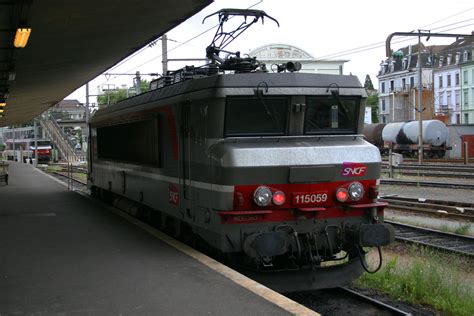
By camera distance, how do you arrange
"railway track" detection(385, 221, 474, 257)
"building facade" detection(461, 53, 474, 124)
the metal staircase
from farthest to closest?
"building facade" detection(461, 53, 474, 124)
the metal staircase
"railway track" detection(385, 221, 474, 257)

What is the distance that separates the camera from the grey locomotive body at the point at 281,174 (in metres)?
6.79

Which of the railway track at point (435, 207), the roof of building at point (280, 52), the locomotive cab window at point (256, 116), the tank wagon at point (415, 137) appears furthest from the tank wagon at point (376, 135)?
the locomotive cab window at point (256, 116)

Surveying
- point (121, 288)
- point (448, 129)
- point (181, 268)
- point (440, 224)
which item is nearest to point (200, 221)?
point (181, 268)

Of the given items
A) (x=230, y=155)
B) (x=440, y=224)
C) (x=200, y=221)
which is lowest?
(x=440, y=224)

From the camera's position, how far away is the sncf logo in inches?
284

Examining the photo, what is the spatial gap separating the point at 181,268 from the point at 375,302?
2479 millimetres

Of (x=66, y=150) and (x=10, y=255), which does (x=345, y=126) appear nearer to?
(x=10, y=255)

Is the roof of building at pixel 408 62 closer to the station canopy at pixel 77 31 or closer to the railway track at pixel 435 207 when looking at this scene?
the railway track at pixel 435 207

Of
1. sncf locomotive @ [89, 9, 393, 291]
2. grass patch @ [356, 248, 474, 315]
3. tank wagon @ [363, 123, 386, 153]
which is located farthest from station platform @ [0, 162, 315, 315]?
tank wagon @ [363, 123, 386, 153]

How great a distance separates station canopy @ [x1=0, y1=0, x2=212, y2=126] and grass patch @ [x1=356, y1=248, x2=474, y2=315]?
556cm

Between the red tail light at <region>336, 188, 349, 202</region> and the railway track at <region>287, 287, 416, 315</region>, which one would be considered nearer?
the railway track at <region>287, 287, 416, 315</region>

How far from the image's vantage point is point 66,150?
4884 centimetres

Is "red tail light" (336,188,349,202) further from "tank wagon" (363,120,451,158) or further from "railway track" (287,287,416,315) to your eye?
"tank wagon" (363,120,451,158)

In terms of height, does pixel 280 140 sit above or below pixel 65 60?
below
